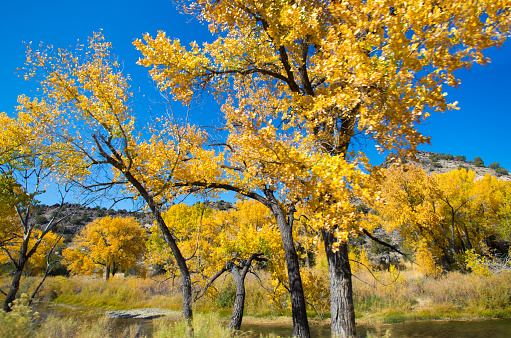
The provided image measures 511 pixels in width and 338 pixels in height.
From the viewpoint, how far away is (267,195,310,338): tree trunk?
5.78 meters

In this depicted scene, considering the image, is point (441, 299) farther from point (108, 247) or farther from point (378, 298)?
point (108, 247)

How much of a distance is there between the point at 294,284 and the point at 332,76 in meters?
4.89

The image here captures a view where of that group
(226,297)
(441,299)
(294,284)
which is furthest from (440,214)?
(294,284)

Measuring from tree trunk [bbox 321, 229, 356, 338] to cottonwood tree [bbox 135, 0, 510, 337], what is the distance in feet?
0.06

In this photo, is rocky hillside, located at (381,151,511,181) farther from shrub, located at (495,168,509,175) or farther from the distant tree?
the distant tree

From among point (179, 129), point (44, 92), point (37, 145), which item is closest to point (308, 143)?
point (179, 129)

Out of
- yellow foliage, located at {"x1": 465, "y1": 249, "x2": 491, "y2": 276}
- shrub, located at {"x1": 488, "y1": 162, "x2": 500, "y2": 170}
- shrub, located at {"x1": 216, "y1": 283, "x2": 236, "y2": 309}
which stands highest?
shrub, located at {"x1": 488, "y1": 162, "x2": 500, "y2": 170}

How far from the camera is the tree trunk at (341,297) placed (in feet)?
15.5

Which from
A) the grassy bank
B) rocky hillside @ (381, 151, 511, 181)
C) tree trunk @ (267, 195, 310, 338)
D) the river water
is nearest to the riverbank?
the grassy bank

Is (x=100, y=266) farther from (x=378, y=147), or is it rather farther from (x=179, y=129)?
(x=378, y=147)

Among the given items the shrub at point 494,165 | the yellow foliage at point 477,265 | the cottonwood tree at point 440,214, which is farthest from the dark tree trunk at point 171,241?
the shrub at point 494,165

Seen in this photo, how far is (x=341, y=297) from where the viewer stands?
4.82 metres

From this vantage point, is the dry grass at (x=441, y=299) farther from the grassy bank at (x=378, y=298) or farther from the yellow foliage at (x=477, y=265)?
the yellow foliage at (x=477, y=265)

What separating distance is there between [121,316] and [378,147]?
2216 centimetres
